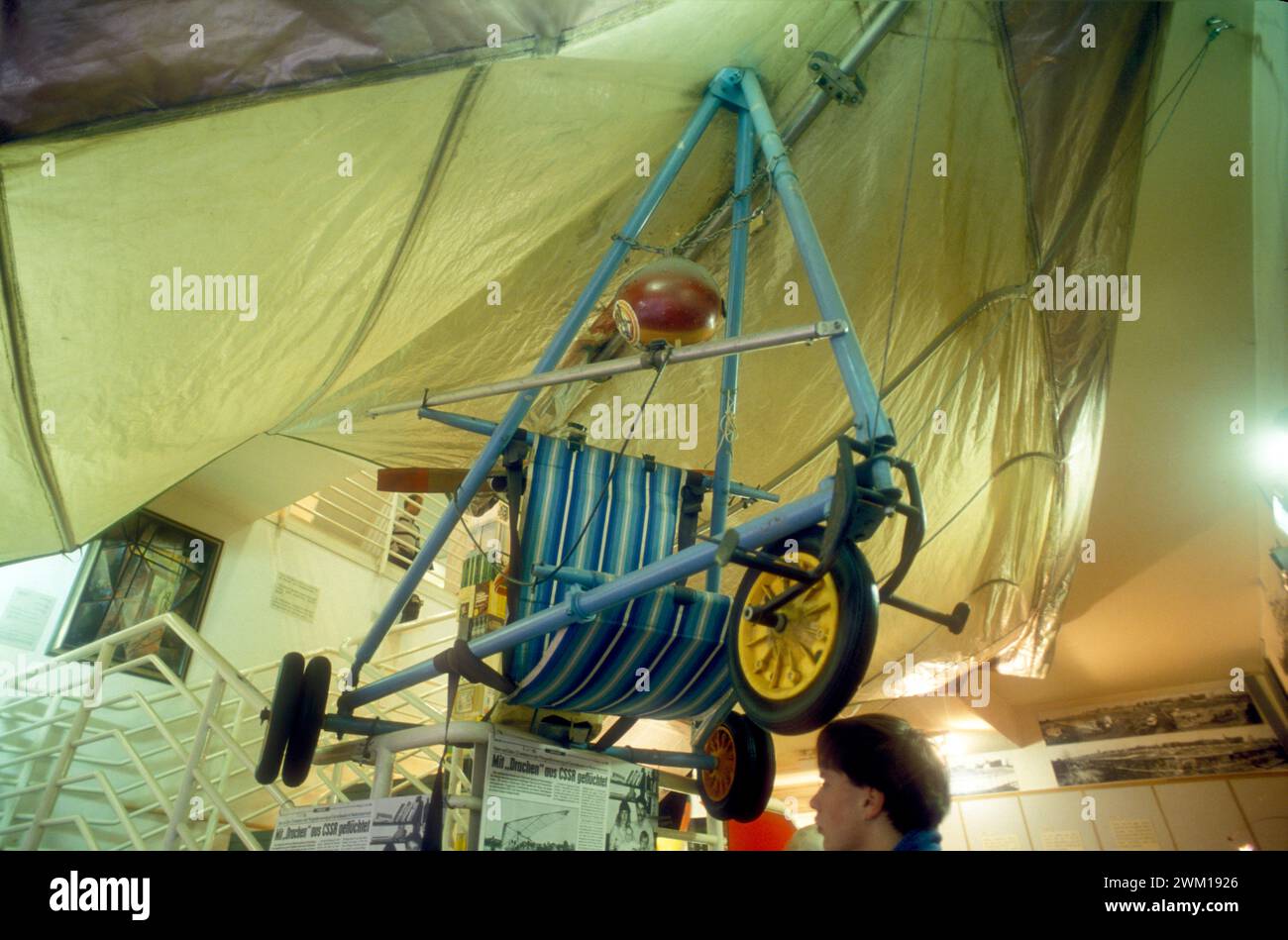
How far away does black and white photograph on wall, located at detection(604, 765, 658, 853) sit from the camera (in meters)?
2.50

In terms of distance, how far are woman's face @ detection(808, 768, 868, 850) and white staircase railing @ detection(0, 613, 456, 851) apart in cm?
272

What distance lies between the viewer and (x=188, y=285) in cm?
248

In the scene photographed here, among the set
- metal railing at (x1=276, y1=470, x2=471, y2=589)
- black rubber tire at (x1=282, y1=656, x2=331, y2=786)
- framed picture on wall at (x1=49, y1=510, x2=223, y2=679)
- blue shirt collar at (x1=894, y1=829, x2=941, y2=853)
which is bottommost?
blue shirt collar at (x1=894, y1=829, x2=941, y2=853)

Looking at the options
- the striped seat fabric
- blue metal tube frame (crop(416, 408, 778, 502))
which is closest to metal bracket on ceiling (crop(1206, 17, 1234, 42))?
blue metal tube frame (crop(416, 408, 778, 502))

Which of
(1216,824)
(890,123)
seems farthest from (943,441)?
(1216,824)

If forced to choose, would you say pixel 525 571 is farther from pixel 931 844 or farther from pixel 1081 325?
pixel 1081 325

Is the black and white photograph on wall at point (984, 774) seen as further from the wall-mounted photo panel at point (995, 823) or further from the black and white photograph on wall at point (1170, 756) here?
the black and white photograph on wall at point (1170, 756)

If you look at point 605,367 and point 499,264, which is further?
point 499,264

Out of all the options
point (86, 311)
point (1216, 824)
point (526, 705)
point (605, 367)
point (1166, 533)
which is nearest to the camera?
point (605, 367)

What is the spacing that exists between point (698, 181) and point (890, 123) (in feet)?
2.66

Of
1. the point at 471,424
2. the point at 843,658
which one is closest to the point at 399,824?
the point at 843,658

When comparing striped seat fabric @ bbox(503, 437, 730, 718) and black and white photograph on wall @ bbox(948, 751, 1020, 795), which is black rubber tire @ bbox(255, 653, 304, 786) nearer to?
striped seat fabric @ bbox(503, 437, 730, 718)

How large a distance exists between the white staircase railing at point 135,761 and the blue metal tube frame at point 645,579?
1.75 meters

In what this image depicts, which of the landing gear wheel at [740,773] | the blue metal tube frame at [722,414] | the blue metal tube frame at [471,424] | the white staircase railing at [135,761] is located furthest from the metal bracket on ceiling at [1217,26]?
the white staircase railing at [135,761]
